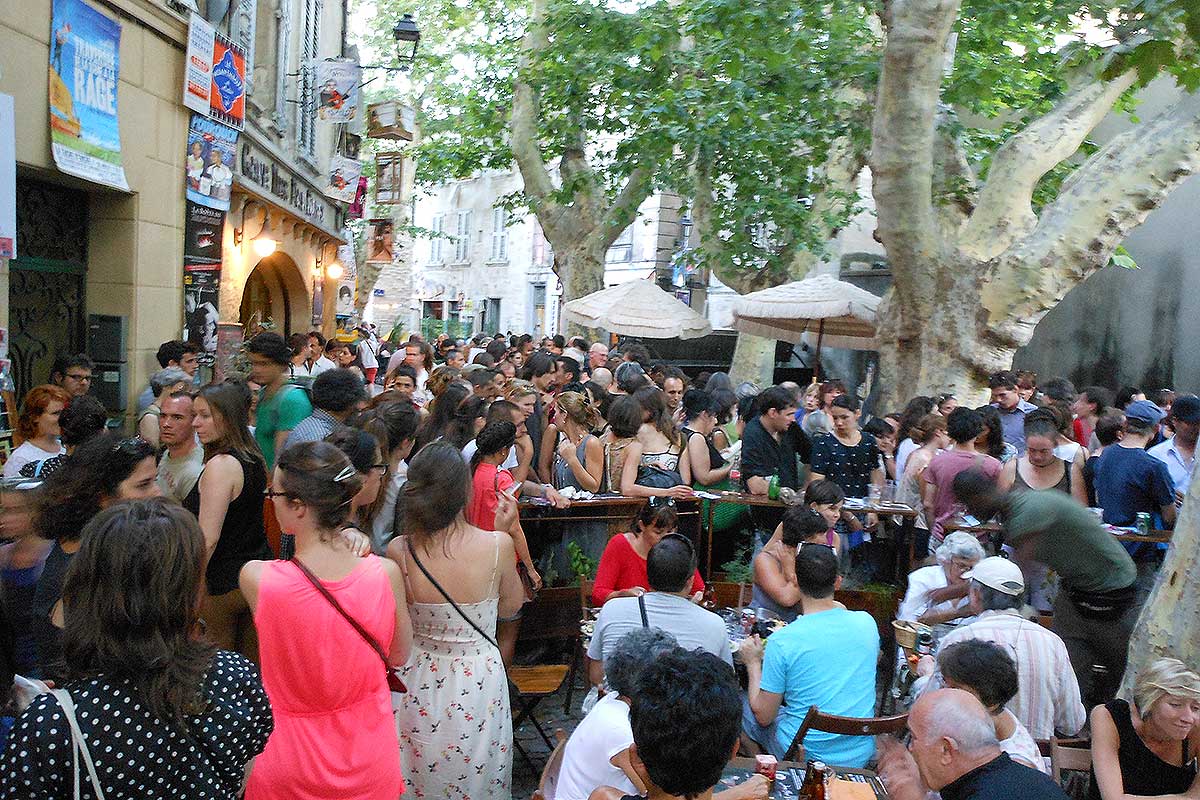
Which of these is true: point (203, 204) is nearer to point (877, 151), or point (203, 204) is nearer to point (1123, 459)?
point (877, 151)

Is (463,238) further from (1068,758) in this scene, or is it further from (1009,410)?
(1068,758)

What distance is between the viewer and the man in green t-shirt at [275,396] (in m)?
6.09

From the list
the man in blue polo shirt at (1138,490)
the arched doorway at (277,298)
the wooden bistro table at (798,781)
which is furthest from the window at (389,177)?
the wooden bistro table at (798,781)

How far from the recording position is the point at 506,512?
480cm

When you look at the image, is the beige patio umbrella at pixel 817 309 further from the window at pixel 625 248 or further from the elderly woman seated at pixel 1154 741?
the window at pixel 625 248

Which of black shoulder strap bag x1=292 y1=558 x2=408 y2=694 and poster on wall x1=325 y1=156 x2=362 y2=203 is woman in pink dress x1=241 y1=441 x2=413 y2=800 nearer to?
black shoulder strap bag x1=292 y1=558 x2=408 y2=694

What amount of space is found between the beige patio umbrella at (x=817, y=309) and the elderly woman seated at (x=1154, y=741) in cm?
723

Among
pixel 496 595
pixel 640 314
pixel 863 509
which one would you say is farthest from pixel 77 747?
pixel 640 314

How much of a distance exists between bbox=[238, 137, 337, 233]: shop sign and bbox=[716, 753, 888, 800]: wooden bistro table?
10427 mm

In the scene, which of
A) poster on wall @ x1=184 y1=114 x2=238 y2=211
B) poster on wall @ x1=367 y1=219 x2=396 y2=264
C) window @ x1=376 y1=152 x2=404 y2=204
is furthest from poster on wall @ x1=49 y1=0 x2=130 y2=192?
poster on wall @ x1=367 y1=219 x2=396 y2=264

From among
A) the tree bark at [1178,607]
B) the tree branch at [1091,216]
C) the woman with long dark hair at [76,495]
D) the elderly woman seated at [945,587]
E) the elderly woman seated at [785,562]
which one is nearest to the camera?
the woman with long dark hair at [76,495]

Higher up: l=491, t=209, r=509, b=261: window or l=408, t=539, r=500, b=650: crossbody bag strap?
l=491, t=209, r=509, b=261: window

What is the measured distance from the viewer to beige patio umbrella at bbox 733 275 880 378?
10766mm

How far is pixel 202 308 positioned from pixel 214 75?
8.14 ft
